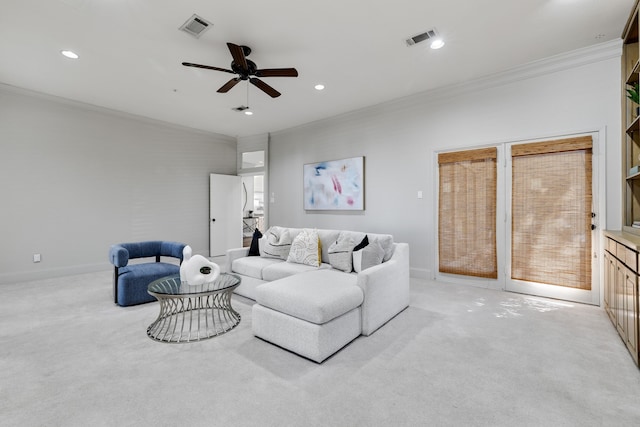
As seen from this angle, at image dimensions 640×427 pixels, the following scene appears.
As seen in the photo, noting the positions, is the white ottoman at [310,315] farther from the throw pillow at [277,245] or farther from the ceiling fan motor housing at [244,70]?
the ceiling fan motor housing at [244,70]

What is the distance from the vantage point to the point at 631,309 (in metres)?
2.09

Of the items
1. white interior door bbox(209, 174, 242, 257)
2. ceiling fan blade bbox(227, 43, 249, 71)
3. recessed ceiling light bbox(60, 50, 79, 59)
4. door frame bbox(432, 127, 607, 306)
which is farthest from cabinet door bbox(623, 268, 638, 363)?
white interior door bbox(209, 174, 242, 257)

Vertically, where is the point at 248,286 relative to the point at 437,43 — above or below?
below

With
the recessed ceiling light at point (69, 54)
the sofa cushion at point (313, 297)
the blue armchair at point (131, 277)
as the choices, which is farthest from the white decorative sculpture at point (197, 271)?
the recessed ceiling light at point (69, 54)

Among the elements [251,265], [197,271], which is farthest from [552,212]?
[197,271]

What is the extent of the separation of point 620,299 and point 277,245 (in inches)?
134

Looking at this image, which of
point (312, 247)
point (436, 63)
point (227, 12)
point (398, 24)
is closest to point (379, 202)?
point (312, 247)

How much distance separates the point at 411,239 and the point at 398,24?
9.77ft

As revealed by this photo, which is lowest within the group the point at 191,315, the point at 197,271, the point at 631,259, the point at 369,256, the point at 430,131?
the point at 191,315

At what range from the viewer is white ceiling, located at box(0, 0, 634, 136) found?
2.61 meters

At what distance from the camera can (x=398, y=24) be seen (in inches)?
112

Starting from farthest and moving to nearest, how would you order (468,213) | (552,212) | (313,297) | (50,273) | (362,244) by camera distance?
1. (50,273)
2. (468,213)
3. (552,212)
4. (362,244)
5. (313,297)

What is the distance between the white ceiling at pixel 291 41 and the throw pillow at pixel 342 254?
2.19 metres

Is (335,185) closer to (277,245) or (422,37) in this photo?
(277,245)
